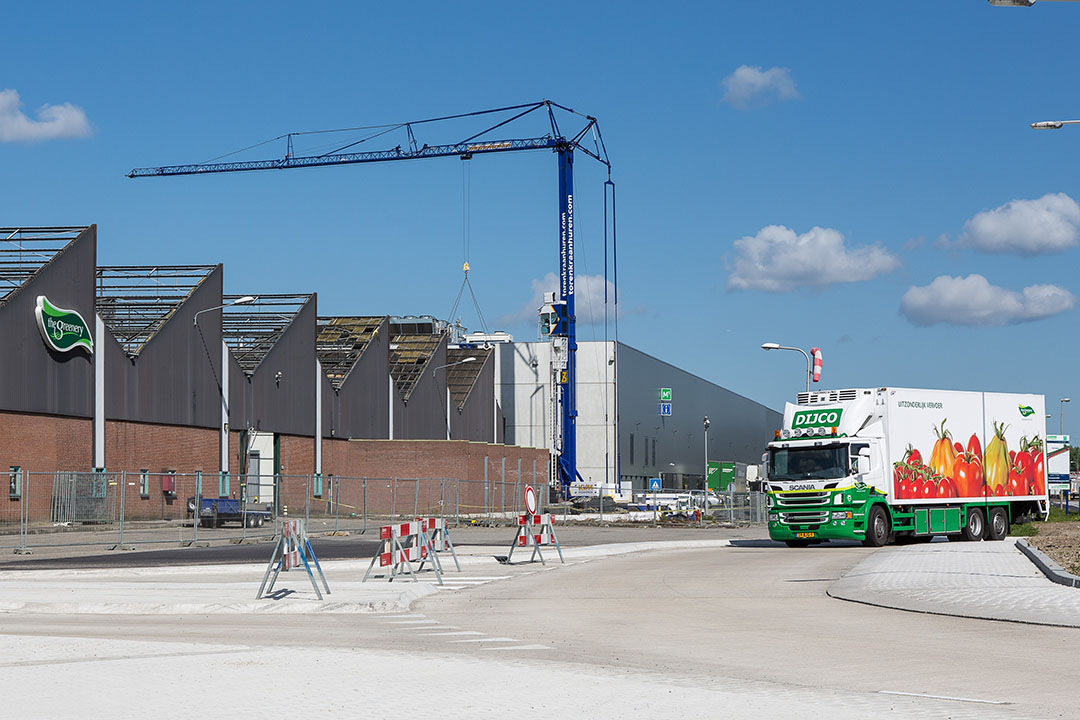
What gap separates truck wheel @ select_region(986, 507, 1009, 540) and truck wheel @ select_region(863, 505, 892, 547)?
4.72m

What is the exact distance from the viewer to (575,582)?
2291 centimetres

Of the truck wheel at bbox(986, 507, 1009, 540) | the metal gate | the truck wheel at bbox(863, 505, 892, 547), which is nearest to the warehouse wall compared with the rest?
the metal gate

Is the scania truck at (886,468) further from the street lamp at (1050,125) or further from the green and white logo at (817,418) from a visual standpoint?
the street lamp at (1050,125)

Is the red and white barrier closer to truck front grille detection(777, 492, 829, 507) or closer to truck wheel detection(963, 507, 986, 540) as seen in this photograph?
truck front grille detection(777, 492, 829, 507)

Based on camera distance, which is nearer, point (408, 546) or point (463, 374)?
point (408, 546)

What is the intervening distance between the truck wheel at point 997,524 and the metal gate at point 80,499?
83.4 feet

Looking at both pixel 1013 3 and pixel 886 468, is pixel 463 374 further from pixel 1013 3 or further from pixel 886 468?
pixel 1013 3

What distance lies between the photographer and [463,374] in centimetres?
9262

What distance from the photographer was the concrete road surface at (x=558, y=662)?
364 inches

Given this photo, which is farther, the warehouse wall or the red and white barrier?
the warehouse wall

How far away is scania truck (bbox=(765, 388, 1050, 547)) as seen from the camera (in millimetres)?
32062

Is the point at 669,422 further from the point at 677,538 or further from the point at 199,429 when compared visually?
the point at 677,538

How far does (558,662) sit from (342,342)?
65798mm

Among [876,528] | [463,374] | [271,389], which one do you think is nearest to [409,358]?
[463,374]
